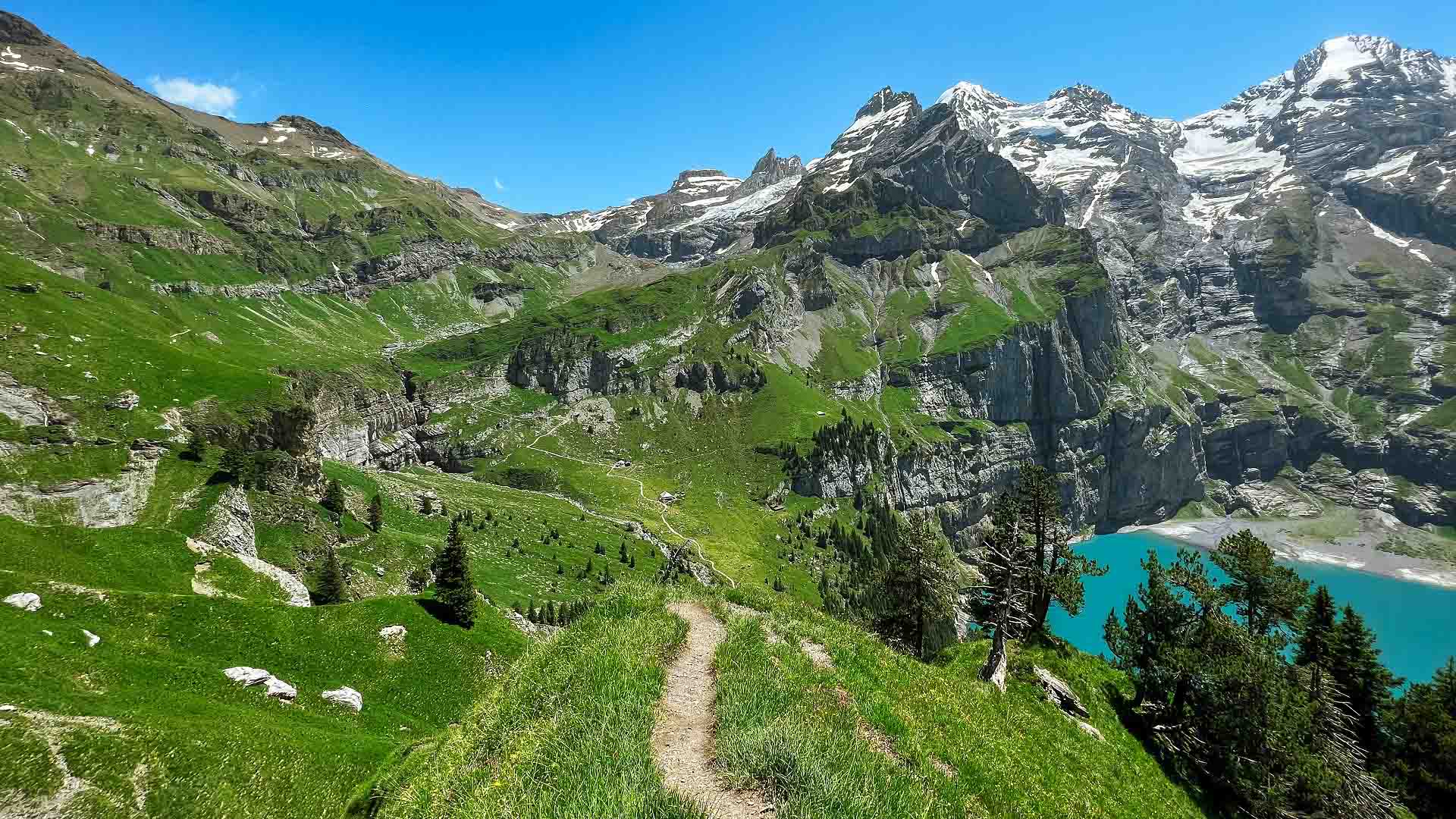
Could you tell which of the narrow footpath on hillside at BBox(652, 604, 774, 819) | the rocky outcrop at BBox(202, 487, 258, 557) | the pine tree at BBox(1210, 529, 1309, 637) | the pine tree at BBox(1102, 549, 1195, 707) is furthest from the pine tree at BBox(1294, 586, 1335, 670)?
the rocky outcrop at BBox(202, 487, 258, 557)

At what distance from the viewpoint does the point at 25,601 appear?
66.6 ft

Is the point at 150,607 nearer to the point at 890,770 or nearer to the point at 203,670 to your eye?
the point at 203,670

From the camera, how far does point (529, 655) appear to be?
13391mm

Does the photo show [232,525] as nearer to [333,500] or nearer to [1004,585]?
[333,500]

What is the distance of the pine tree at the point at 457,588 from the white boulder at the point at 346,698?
27.1 ft

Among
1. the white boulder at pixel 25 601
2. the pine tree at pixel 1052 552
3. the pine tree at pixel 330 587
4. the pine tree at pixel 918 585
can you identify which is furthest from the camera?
the pine tree at pixel 330 587

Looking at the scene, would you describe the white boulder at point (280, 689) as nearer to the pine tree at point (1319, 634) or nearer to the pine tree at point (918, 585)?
the pine tree at point (918, 585)

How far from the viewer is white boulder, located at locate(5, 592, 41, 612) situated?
1997 cm

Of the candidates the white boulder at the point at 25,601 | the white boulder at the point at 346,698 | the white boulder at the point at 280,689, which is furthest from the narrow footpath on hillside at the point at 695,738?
the white boulder at the point at 25,601

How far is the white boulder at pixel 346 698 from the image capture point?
2353 cm

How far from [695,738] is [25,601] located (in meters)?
27.3

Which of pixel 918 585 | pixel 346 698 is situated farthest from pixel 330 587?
pixel 918 585

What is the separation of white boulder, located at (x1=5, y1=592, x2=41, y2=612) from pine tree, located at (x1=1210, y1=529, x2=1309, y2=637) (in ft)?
178

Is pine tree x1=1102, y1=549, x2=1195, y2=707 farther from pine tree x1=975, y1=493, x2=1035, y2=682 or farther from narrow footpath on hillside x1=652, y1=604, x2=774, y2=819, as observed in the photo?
narrow footpath on hillside x1=652, y1=604, x2=774, y2=819
